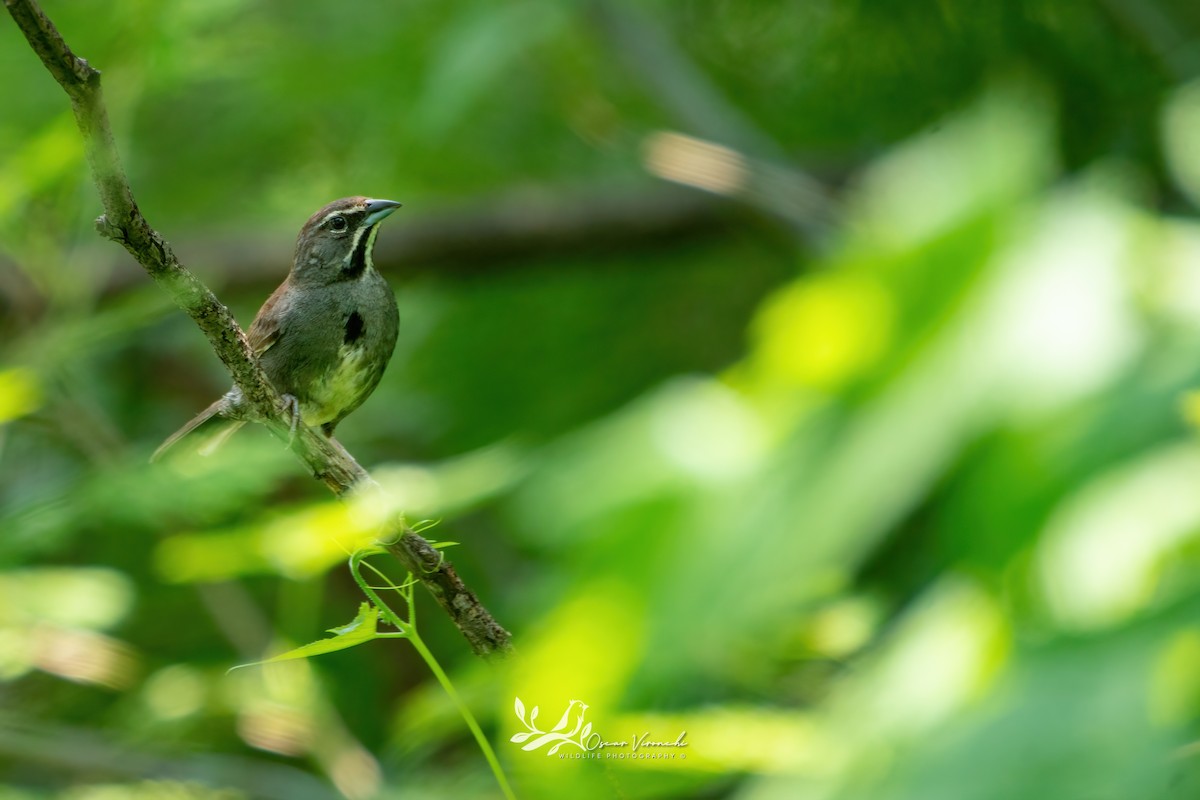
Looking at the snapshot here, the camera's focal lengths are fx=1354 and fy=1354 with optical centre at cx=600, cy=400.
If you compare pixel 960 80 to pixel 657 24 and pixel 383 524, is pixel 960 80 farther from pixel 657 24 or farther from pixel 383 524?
pixel 383 524

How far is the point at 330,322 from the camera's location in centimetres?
430

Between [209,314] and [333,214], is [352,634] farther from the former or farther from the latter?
[333,214]

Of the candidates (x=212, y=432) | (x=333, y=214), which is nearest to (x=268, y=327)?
(x=333, y=214)

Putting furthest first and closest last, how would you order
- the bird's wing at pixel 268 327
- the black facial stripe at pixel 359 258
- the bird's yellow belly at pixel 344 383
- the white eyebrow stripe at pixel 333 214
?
the white eyebrow stripe at pixel 333 214, the black facial stripe at pixel 359 258, the bird's wing at pixel 268 327, the bird's yellow belly at pixel 344 383

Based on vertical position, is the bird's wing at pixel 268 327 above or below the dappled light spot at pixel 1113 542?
above

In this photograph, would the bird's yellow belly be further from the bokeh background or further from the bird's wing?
the bokeh background

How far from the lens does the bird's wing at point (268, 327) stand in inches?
172

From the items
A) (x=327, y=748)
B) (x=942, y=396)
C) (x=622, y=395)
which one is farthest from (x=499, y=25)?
(x=942, y=396)

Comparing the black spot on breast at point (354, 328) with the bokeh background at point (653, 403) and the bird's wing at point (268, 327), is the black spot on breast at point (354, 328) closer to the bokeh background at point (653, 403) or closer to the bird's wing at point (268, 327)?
the bird's wing at point (268, 327)

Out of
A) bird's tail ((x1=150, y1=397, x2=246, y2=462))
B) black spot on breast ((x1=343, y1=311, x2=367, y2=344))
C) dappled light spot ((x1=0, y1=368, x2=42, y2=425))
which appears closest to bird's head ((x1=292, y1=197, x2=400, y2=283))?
black spot on breast ((x1=343, y1=311, x2=367, y2=344))

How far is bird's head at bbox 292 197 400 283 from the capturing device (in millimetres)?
4637

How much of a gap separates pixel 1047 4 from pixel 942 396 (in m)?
6.36

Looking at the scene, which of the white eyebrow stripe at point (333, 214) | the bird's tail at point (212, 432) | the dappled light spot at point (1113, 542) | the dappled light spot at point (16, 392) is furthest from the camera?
the bird's tail at point (212, 432)

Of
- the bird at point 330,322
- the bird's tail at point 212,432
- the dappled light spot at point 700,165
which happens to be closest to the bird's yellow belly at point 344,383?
the bird at point 330,322
